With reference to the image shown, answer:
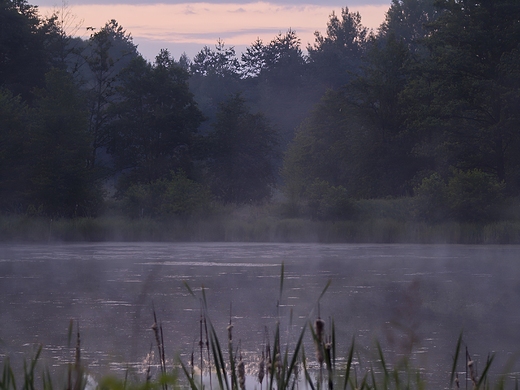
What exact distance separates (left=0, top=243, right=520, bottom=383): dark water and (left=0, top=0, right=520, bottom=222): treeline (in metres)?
10.4

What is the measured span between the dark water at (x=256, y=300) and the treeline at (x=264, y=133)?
10435mm

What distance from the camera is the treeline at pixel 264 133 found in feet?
87.2

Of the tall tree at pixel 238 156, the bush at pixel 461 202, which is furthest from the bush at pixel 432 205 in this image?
the tall tree at pixel 238 156

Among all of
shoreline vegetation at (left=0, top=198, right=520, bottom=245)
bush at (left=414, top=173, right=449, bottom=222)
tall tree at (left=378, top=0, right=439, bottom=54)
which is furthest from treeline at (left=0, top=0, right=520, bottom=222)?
tall tree at (left=378, top=0, right=439, bottom=54)

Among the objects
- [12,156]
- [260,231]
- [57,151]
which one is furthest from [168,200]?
[12,156]

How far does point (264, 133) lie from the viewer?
126 ft

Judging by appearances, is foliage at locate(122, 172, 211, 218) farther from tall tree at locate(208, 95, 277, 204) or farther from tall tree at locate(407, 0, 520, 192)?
tall tree at locate(407, 0, 520, 192)

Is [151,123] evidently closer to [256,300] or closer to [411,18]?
[256,300]

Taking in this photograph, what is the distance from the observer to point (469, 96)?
3016 centimetres

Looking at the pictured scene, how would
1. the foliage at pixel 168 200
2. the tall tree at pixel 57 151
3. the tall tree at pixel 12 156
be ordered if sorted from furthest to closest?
the tall tree at pixel 57 151 < the tall tree at pixel 12 156 < the foliage at pixel 168 200

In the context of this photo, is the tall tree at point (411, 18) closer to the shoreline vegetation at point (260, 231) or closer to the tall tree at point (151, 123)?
the tall tree at point (151, 123)

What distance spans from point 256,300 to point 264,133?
30.0 m

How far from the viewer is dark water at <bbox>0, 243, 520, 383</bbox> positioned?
6031 mm

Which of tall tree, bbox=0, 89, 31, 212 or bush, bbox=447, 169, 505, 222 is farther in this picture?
tall tree, bbox=0, 89, 31, 212
